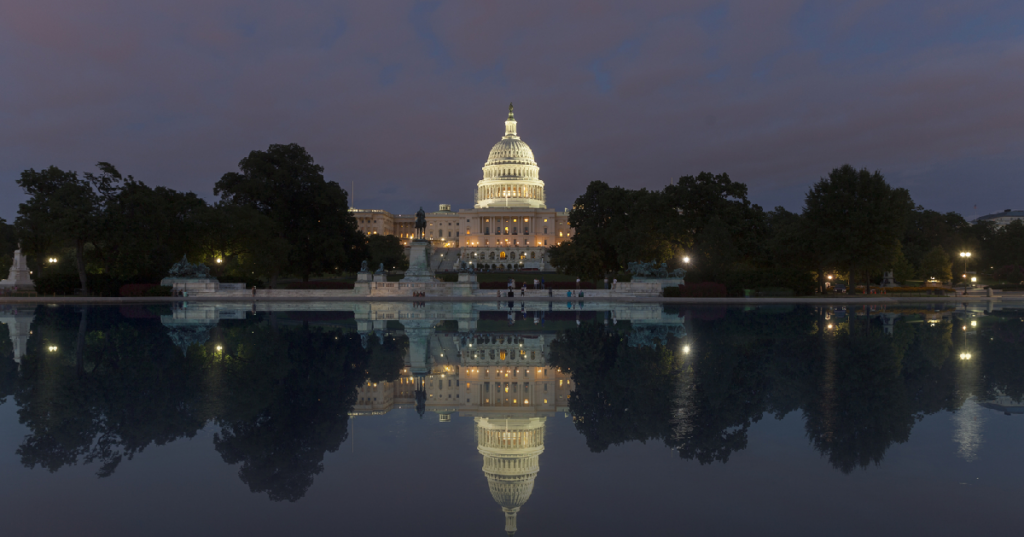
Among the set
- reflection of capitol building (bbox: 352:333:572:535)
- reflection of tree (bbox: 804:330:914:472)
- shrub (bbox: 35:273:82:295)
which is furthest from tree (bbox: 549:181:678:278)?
reflection of capitol building (bbox: 352:333:572:535)

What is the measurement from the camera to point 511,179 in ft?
500

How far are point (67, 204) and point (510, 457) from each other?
4838 cm

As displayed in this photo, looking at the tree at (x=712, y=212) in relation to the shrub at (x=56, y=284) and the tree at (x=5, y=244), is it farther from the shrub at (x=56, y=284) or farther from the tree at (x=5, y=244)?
the tree at (x=5, y=244)

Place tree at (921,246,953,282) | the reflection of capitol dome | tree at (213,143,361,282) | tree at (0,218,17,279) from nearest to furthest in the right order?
the reflection of capitol dome → tree at (213,143,361,282) → tree at (921,246,953,282) → tree at (0,218,17,279)

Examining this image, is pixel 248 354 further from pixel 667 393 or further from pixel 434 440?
pixel 667 393


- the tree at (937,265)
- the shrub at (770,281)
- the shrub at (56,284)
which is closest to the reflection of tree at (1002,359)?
the shrub at (770,281)

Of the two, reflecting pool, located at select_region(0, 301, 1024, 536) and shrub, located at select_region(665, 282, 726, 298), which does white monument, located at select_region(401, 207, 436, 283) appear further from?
reflecting pool, located at select_region(0, 301, 1024, 536)

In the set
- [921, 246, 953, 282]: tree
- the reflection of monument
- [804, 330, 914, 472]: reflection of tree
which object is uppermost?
[921, 246, 953, 282]: tree

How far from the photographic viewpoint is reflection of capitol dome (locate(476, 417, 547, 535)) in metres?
7.22

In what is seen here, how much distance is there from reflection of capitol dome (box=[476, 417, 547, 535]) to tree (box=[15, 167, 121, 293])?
1752 inches

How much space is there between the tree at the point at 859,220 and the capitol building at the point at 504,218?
87.9m

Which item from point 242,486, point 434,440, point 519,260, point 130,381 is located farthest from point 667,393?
point 519,260

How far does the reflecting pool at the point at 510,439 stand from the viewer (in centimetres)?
665

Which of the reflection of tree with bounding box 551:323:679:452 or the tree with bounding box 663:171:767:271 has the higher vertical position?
the tree with bounding box 663:171:767:271
